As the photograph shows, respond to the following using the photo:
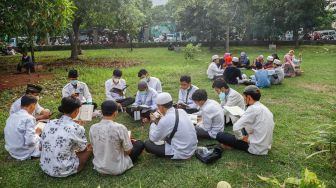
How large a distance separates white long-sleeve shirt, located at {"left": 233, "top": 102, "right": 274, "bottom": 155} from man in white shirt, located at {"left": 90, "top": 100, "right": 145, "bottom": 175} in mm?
2165

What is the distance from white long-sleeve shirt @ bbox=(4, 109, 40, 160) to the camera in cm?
587

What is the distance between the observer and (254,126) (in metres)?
5.91

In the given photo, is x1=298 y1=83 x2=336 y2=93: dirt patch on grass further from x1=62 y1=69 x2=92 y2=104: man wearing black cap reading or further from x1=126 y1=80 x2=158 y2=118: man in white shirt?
x1=62 y1=69 x2=92 y2=104: man wearing black cap reading

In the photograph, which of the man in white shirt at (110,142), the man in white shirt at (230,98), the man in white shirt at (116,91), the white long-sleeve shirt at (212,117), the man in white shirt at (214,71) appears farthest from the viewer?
the man in white shirt at (214,71)

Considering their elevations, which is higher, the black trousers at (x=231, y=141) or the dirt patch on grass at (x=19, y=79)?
the dirt patch on grass at (x=19, y=79)

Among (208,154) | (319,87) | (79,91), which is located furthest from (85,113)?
(319,87)

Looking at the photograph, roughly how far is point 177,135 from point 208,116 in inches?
43.8

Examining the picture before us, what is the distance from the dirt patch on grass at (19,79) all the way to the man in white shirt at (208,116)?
378 inches

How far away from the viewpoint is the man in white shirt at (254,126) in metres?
5.82

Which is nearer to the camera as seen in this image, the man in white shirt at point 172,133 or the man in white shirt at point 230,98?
the man in white shirt at point 172,133

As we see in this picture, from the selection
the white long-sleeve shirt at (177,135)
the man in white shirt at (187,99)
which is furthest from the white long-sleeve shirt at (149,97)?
the white long-sleeve shirt at (177,135)

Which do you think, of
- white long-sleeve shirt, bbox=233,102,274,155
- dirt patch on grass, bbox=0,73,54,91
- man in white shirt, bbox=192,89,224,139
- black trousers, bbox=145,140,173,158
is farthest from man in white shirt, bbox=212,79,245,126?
dirt patch on grass, bbox=0,73,54,91

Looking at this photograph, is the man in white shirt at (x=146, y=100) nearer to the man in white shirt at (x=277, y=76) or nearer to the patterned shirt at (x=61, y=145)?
the patterned shirt at (x=61, y=145)

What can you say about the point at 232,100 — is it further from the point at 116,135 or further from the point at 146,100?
the point at 116,135
